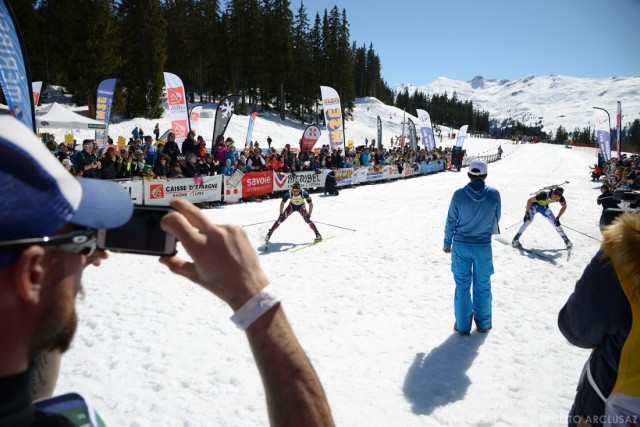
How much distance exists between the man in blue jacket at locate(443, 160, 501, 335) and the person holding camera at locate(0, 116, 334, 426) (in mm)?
4453

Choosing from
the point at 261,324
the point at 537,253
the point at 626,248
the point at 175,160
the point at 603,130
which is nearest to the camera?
the point at 261,324

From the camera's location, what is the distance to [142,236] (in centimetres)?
120

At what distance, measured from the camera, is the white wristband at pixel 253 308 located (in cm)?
96

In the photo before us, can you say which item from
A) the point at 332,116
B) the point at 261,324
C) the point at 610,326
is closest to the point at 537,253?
the point at 610,326

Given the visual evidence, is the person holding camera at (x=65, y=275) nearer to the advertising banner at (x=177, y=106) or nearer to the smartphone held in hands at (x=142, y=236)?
the smartphone held in hands at (x=142, y=236)

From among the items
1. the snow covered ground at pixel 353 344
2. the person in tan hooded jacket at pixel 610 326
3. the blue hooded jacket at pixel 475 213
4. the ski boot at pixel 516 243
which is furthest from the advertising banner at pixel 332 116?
the person in tan hooded jacket at pixel 610 326

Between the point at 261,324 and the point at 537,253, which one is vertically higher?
the point at 261,324

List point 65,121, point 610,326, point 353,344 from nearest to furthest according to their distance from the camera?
point 610,326 → point 353,344 → point 65,121

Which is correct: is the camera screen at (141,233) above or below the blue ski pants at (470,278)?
above

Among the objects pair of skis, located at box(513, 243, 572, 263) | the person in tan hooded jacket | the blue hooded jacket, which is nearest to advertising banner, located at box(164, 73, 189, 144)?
pair of skis, located at box(513, 243, 572, 263)

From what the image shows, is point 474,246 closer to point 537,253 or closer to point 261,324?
point 261,324

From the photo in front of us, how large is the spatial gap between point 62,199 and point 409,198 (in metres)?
16.8

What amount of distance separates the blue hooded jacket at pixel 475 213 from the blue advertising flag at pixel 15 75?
20.5ft

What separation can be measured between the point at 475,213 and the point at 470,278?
87 cm
